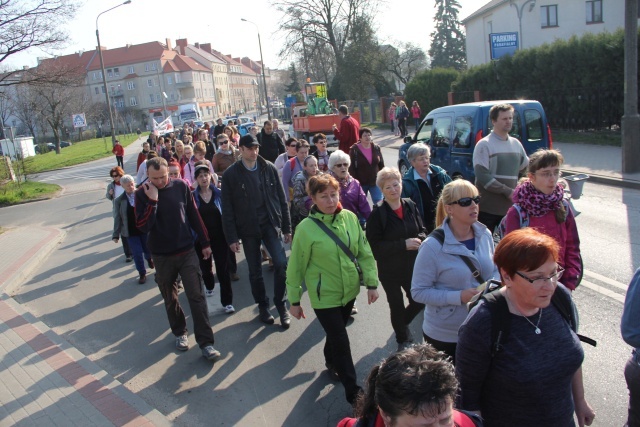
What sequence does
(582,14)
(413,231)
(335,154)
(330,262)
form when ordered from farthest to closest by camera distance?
(582,14) → (335,154) → (413,231) → (330,262)

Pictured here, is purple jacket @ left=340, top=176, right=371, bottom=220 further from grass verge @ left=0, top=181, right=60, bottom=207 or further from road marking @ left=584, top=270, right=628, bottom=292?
grass verge @ left=0, top=181, right=60, bottom=207

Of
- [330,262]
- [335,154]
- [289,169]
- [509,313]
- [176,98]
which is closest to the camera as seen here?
[509,313]

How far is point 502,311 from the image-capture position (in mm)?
2201

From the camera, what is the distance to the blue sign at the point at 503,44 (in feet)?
77.3

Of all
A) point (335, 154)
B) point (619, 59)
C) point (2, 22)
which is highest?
point (2, 22)

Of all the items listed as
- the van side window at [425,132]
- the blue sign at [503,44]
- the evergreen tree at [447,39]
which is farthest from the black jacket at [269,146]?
the evergreen tree at [447,39]

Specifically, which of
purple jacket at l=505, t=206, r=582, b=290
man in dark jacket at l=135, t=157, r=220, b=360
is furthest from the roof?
purple jacket at l=505, t=206, r=582, b=290

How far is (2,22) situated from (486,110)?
16.9 m

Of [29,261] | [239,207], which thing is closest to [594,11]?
[29,261]

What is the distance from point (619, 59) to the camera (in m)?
17.3

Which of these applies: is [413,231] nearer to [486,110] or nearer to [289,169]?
[289,169]

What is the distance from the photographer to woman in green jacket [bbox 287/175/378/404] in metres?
4.05

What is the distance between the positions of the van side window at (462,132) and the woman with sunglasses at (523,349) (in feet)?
23.6

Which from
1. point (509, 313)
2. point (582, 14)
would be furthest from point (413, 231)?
point (582, 14)
